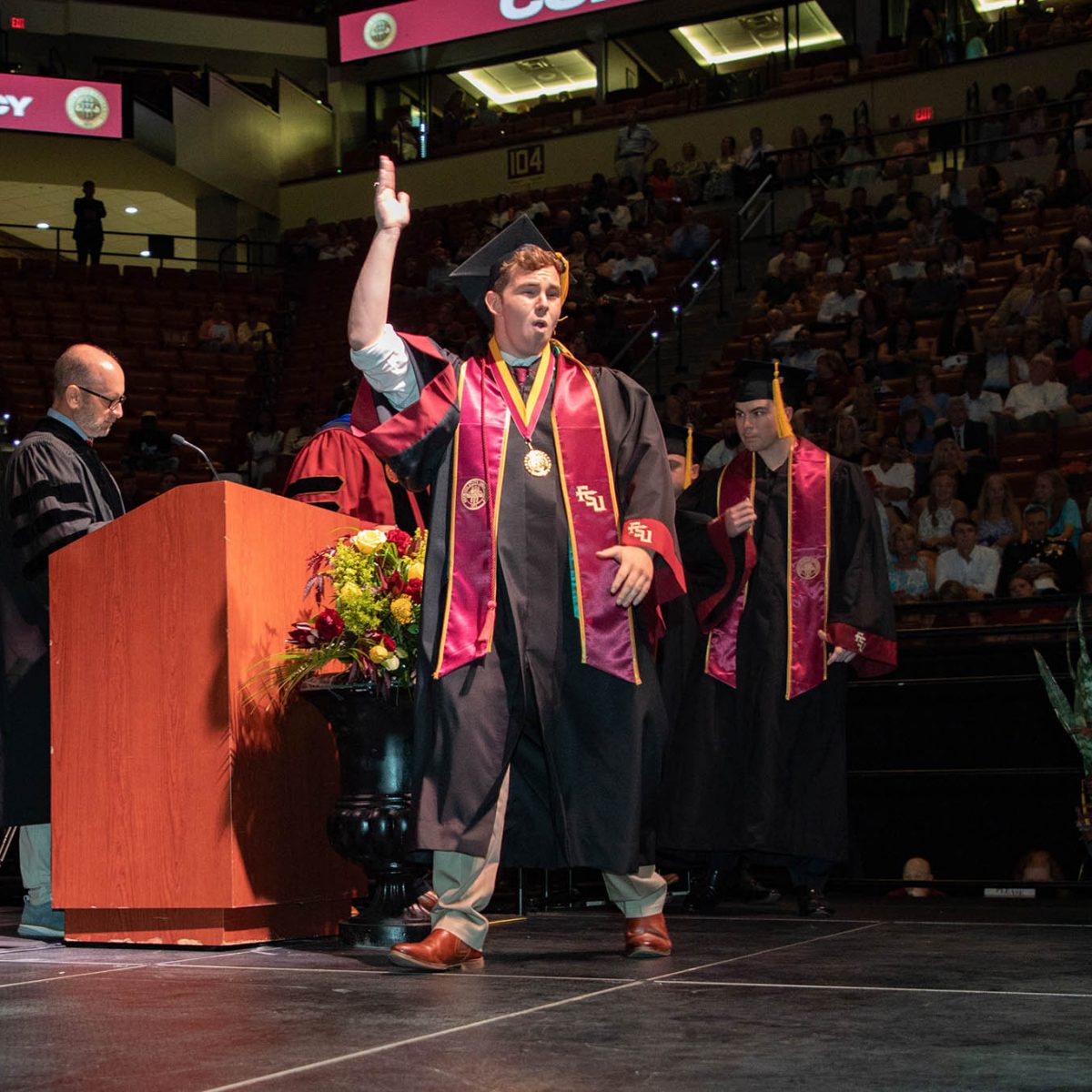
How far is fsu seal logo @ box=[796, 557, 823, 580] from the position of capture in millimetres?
5480

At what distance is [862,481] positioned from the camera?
5.56 meters

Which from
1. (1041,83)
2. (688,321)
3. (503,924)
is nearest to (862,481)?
(503,924)

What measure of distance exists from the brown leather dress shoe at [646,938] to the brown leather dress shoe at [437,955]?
0.36 metres

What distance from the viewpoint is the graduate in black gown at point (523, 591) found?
11.5 feet

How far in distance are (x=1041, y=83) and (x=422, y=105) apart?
897 cm

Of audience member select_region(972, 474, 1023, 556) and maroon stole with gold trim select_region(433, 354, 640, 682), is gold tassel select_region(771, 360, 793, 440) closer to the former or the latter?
maroon stole with gold trim select_region(433, 354, 640, 682)

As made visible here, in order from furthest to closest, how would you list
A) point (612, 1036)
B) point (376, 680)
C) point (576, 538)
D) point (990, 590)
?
point (990, 590), point (376, 680), point (576, 538), point (612, 1036)

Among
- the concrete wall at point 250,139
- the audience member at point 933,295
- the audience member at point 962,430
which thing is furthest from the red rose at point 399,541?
the concrete wall at point 250,139

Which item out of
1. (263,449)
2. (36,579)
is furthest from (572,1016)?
(263,449)

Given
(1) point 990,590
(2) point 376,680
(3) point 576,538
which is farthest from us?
(1) point 990,590

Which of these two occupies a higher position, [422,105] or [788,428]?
[422,105]

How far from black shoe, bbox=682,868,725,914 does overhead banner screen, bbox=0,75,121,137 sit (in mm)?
16180

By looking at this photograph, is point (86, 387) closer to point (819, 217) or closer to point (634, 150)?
point (819, 217)

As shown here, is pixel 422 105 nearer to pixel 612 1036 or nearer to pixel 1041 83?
pixel 1041 83
